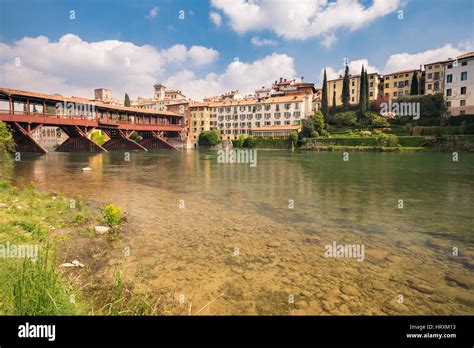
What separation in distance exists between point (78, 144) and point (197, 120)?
50094 millimetres

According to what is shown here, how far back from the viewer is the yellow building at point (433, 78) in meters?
87.1

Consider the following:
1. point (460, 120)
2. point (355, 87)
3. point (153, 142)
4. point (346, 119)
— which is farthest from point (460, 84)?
point (153, 142)

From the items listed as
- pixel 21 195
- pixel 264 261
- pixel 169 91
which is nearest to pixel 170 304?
pixel 264 261

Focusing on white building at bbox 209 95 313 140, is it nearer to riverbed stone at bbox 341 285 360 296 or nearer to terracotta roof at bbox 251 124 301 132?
terracotta roof at bbox 251 124 301 132

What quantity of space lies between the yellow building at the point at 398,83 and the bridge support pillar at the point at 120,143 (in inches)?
3367

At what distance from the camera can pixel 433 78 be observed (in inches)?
3479

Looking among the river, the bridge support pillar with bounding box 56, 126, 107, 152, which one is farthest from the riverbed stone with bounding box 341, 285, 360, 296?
the bridge support pillar with bounding box 56, 126, 107, 152

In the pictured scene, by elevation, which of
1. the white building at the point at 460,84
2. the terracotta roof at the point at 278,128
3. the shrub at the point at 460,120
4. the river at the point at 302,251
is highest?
the white building at the point at 460,84

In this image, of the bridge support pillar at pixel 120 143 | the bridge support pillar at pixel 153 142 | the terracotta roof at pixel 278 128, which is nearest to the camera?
the bridge support pillar at pixel 120 143

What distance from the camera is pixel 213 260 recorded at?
24.0 ft

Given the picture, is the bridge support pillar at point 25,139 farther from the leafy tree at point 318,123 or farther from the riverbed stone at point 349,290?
the leafy tree at point 318,123

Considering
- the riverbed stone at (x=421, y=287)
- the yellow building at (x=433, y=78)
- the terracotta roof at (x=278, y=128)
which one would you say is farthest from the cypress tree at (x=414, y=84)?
the riverbed stone at (x=421, y=287)
